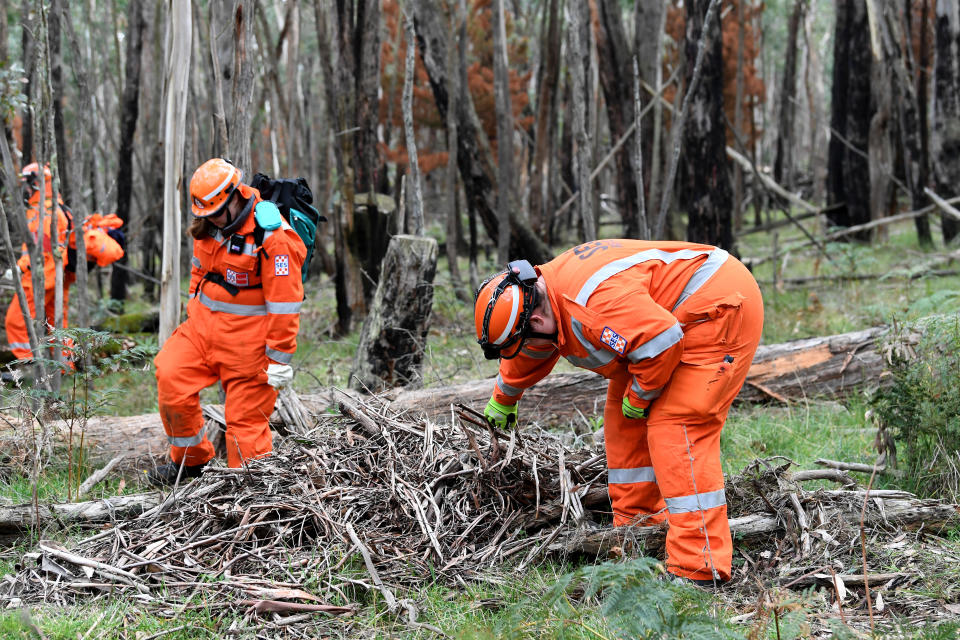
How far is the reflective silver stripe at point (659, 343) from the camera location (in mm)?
3357

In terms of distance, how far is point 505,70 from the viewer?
8688 millimetres

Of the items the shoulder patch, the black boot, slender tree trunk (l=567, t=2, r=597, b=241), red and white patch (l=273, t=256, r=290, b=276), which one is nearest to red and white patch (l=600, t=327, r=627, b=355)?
red and white patch (l=273, t=256, r=290, b=276)

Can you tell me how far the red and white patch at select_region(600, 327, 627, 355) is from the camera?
338 cm

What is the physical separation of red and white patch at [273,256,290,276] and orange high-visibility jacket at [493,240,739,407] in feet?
5.68

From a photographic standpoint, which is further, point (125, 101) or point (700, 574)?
point (125, 101)

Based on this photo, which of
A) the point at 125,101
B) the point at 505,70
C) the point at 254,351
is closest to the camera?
the point at 254,351

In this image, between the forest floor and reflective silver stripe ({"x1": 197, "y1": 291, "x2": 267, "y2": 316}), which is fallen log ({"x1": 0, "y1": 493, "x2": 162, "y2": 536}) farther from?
reflective silver stripe ({"x1": 197, "y1": 291, "x2": 267, "y2": 316})

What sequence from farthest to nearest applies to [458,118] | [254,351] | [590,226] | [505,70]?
[458,118] → [505,70] → [590,226] → [254,351]

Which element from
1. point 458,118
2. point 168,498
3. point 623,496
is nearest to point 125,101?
point 458,118

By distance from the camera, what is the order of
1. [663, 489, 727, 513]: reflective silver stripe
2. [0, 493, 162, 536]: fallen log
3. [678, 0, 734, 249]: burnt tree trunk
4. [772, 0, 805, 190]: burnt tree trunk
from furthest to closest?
[772, 0, 805, 190]: burnt tree trunk → [678, 0, 734, 249]: burnt tree trunk → [0, 493, 162, 536]: fallen log → [663, 489, 727, 513]: reflective silver stripe

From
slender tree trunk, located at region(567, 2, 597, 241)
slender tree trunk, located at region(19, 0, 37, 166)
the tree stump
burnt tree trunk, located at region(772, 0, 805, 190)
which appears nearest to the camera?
slender tree trunk, located at region(19, 0, 37, 166)

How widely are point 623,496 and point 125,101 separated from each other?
30.0 feet

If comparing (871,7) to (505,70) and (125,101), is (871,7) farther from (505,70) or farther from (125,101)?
(125,101)

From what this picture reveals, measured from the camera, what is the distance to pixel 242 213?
500cm
